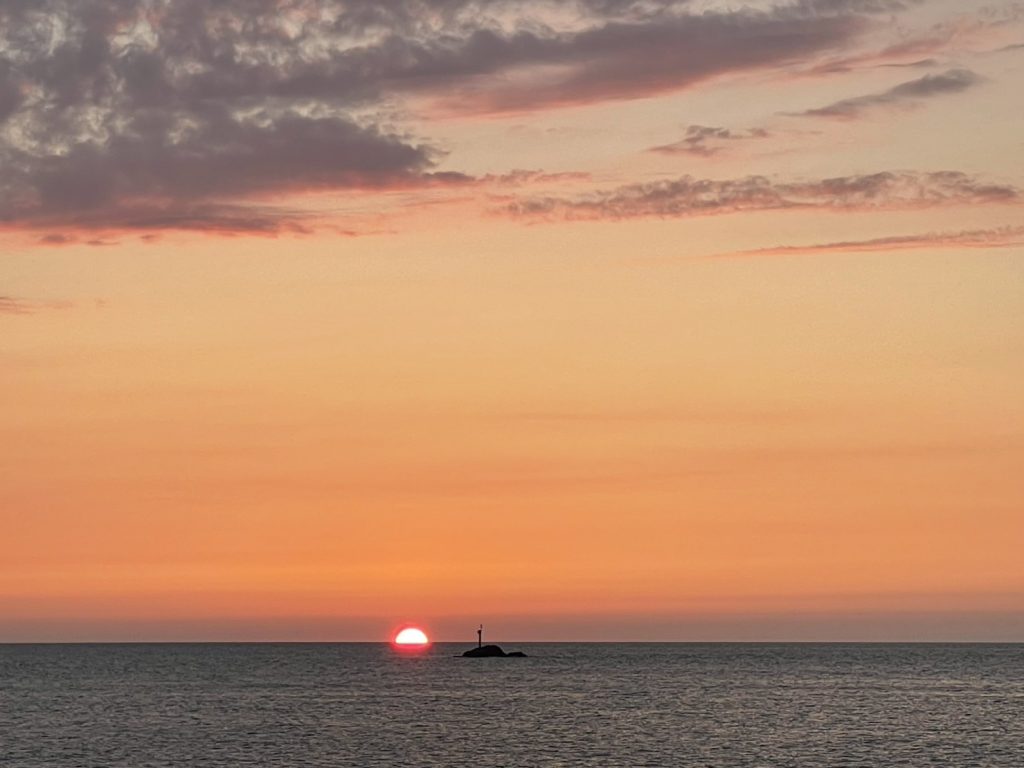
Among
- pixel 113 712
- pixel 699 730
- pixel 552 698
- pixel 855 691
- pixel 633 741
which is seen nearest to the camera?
pixel 633 741

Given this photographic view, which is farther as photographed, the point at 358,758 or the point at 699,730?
the point at 699,730

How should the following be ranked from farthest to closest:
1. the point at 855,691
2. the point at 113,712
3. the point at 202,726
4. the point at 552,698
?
the point at 855,691
the point at 552,698
the point at 113,712
the point at 202,726

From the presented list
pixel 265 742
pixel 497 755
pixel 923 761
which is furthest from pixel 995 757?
pixel 265 742

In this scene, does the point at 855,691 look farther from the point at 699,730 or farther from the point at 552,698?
the point at 699,730

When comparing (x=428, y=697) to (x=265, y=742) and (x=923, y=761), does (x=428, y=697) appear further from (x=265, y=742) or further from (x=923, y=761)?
(x=923, y=761)

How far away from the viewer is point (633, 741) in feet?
390

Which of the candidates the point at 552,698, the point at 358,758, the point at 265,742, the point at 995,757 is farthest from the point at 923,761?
the point at 552,698

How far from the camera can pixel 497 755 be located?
358 ft

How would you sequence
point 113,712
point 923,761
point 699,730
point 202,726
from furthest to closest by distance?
point 113,712
point 202,726
point 699,730
point 923,761

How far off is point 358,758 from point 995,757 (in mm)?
43277

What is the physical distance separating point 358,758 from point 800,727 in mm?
42654

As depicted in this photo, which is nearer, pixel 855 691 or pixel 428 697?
pixel 428 697

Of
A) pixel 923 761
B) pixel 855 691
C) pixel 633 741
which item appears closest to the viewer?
pixel 923 761

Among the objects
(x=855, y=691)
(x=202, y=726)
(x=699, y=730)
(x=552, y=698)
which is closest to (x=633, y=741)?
(x=699, y=730)
